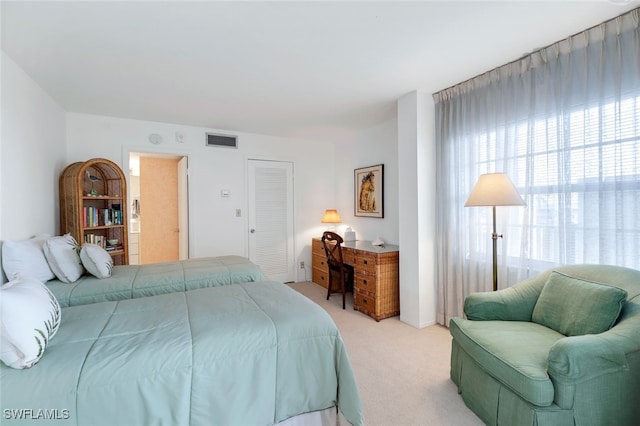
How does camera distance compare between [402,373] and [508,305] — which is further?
[402,373]

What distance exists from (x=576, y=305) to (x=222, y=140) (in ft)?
14.1

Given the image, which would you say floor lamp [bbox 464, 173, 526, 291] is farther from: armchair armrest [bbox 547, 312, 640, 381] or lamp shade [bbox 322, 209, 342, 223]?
lamp shade [bbox 322, 209, 342, 223]

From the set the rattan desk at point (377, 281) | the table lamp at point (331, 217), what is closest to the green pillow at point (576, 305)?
the rattan desk at point (377, 281)

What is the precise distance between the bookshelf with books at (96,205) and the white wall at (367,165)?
317 centimetres

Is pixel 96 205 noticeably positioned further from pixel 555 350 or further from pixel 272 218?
pixel 555 350

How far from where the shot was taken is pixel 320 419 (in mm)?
1588

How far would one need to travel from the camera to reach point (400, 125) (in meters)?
3.28

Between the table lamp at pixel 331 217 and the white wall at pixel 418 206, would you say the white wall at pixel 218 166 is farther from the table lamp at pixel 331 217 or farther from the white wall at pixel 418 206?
the white wall at pixel 418 206

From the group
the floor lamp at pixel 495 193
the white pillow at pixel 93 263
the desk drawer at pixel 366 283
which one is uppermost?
the floor lamp at pixel 495 193

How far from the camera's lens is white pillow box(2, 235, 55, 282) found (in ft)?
6.67

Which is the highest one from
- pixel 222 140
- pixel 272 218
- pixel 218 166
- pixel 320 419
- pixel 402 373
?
pixel 222 140

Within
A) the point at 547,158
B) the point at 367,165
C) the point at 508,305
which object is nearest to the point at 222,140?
the point at 367,165

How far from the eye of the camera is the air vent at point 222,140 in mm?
4285

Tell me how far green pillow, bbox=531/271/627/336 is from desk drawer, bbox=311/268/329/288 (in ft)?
9.55
